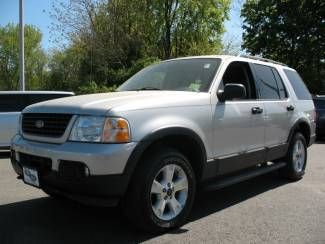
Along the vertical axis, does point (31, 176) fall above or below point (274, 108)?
below

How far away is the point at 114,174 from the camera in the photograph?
4.41m

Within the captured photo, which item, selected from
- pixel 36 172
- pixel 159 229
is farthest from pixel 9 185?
pixel 159 229

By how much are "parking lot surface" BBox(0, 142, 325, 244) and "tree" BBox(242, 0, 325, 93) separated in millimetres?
23947

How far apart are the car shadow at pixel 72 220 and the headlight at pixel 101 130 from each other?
103 cm

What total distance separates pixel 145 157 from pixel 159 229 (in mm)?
754

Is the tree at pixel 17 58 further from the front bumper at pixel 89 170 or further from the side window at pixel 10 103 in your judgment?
the front bumper at pixel 89 170

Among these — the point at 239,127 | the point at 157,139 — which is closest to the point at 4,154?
the point at 239,127

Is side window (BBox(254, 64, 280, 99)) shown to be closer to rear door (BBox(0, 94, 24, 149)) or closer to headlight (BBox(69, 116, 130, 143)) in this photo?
headlight (BBox(69, 116, 130, 143))

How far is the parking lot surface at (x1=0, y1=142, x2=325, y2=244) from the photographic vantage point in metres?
4.86

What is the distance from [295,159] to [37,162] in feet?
14.7

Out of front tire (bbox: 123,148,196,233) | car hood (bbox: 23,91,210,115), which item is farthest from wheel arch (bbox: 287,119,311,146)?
front tire (bbox: 123,148,196,233)

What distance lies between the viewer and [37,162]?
485 cm

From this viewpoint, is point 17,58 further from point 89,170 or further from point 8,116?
point 89,170

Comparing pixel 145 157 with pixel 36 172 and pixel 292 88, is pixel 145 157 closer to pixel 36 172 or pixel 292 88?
pixel 36 172
